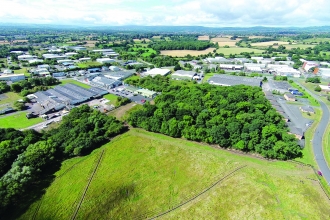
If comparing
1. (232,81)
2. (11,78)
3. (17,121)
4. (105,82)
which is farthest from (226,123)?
(11,78)

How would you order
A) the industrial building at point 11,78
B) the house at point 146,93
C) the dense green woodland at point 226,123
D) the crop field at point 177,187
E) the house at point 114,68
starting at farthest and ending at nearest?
the house at point 114,68 < the industrial building at point 11,78 < the house at point 146,93 < the dense green woodland at point 226,123 < the crop field at point 177,187

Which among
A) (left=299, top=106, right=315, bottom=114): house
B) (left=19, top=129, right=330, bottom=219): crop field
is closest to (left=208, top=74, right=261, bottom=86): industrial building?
(left=299, top=106, right=315, bottom=114): house

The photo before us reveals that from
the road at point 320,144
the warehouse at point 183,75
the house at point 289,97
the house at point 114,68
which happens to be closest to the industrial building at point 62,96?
the house at point 114,68

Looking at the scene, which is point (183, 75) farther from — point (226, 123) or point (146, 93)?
point (226, 123)

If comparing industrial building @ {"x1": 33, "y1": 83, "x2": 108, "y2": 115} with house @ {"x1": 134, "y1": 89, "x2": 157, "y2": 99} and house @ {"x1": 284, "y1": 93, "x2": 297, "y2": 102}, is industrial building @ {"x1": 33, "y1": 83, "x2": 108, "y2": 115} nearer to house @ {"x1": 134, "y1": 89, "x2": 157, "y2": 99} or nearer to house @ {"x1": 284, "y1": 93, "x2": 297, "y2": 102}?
house @ {"x1": 134, "y1": 89, "x2": 157, "y2": 99}

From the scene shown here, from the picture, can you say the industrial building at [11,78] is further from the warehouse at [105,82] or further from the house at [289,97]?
the house at [289,97]

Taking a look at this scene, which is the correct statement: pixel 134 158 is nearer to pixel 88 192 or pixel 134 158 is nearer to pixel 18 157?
pixel 88 192

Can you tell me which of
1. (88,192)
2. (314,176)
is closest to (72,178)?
(88,192)
